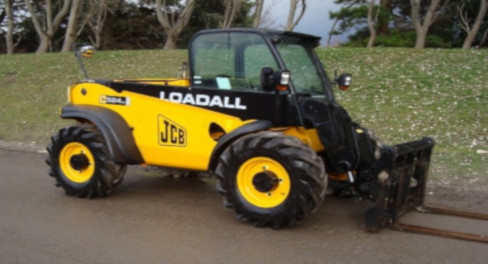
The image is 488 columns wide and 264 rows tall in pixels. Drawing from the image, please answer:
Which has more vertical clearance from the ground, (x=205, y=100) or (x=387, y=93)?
(x=205, y=100)

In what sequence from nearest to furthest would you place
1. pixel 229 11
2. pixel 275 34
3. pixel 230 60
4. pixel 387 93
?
pixel 275 34
pixel 230 60
pixel 387 93
pixel 229 11

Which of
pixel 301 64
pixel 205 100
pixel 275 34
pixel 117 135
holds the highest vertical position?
pixel 275 34

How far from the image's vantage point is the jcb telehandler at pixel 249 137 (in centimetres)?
533

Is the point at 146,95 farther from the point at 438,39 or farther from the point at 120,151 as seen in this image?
the point at 438,39

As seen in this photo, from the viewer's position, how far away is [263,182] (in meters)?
5.46

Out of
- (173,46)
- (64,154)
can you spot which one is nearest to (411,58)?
(64,154)

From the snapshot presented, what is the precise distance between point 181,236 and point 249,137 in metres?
1.21

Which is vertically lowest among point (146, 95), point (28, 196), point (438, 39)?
point (28, 196)

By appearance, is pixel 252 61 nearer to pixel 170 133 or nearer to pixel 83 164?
pixel 170 133

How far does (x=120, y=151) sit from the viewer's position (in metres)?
6.34

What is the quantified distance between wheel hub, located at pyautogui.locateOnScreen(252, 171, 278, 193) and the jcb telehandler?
10 mm

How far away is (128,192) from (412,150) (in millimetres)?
3669

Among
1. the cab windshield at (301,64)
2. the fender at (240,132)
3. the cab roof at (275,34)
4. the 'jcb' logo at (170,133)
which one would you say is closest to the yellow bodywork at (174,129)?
the 'jcb' logo at (170,133)

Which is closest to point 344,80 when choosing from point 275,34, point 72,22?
point 275,34
